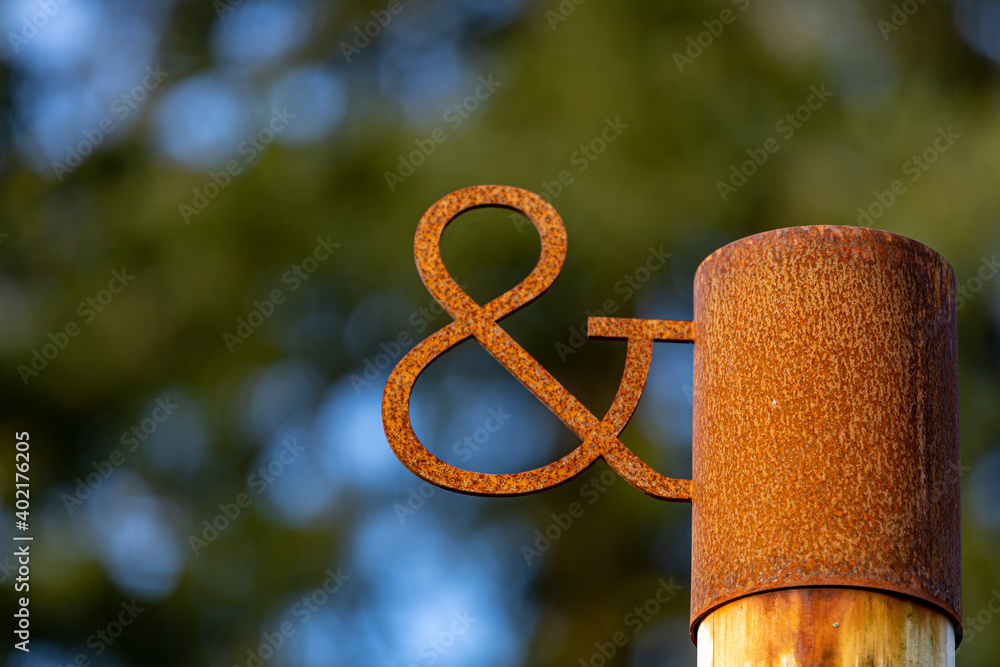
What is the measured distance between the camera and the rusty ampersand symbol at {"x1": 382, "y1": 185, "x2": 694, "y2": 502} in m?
2.15

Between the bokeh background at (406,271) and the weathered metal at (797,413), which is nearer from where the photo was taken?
the weathered metal at (797,413)

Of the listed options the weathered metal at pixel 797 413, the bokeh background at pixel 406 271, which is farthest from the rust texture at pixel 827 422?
the bokeh background at pixel 406 271

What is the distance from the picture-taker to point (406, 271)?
6.93 meters

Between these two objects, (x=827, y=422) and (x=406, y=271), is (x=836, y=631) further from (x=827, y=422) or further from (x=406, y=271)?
(x=406, y=271)

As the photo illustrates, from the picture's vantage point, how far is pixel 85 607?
6.44 meters

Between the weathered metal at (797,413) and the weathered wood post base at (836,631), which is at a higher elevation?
the weathered metal at (797,413)

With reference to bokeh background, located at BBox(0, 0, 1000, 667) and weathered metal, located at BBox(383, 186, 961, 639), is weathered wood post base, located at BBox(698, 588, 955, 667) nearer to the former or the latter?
weathered metal, located at BBox(383, 186, 961, 639)

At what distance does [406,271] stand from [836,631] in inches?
198

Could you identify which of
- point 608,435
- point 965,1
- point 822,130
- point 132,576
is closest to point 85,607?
point 132,576

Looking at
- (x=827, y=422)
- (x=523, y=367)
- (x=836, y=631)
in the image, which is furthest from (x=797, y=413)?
(x=523, y=367)

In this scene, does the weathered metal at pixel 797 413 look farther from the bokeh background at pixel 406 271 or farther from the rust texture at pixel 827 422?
the bokeh background at pixel 406 271

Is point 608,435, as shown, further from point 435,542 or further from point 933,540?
point 435,542

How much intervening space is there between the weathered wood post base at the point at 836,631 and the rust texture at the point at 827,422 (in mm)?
22

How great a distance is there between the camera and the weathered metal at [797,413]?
2066mm
